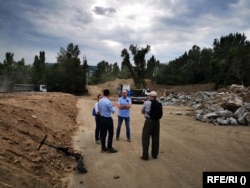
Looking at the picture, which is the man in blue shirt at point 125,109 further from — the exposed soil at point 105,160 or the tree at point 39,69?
the tree at point 39,69

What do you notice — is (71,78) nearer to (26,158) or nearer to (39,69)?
(39,69)

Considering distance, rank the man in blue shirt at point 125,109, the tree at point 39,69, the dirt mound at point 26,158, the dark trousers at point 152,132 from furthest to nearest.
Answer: the tree at point 39,69 → the man in blue shirt at point 125,109 → the dark trousers at point 152,132 → the dirt mound at point 26,158

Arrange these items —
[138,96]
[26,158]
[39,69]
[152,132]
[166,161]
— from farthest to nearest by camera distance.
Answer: [39,69], [138,96], [152,132], [166,161], [26,158]

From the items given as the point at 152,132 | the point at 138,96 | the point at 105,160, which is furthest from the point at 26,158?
the point at 138,96

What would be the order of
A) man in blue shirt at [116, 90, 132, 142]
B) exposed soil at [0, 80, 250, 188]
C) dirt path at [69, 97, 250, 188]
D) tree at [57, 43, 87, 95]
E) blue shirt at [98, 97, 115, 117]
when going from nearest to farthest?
exposed soil at [0, 80, 250, 188] < dirt path at [69, 97, 250, 188] < blue shirt at [98, 97, 115, 117] < man in blue shirt at [116, 90, 132, 142] < tree at [57, 43, 87, 95]

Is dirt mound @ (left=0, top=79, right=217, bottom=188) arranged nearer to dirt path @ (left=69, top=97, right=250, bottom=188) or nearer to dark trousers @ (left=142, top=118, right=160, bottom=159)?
dirt path @ (left=69, top=97, right=250, bottom=188)

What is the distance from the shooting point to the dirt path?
765 centimetres

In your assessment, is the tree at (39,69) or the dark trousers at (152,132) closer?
the dark trousers at (152,132)

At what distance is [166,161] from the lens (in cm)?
945

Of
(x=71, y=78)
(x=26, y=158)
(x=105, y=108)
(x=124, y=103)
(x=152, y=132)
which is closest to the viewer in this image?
(x=26, y=158)

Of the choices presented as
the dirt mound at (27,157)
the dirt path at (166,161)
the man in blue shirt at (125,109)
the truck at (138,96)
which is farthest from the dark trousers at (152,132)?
the truck at (138,96)

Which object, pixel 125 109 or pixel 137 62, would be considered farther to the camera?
pixel 137 62

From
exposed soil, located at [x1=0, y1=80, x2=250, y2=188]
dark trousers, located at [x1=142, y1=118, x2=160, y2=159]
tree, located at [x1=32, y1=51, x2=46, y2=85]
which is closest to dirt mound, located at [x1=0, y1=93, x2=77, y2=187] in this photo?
exposed soil, located at [x1=0, y1=80, x2=250, y2=188]

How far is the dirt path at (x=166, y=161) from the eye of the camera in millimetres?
7654
